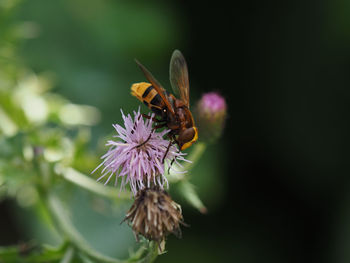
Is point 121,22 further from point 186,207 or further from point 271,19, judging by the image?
point 186,207

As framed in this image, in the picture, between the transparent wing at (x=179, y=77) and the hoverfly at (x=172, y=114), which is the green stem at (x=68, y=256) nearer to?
the hoverfly at (x=172, y=114)

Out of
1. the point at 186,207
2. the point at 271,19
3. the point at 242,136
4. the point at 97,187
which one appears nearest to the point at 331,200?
the point at 242,136

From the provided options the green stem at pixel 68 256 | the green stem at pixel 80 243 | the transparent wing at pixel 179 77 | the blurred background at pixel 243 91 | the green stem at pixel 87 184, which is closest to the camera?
the green stem at pixel 80 243

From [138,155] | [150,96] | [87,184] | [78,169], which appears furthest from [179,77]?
[78,169]

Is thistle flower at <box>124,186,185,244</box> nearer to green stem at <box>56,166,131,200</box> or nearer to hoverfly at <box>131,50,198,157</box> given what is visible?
hoverfly at <box>131,50,198,157</box>

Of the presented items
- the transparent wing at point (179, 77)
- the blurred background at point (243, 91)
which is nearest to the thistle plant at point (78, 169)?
the transparent wing at point (179, 77)

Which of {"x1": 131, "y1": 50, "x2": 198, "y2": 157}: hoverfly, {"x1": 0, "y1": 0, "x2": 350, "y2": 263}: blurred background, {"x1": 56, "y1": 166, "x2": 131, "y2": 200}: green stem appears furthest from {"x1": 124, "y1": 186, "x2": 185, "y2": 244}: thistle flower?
{"x1": 0, "y1": 0, "x2": 350, "y2": 263}: blurred background
